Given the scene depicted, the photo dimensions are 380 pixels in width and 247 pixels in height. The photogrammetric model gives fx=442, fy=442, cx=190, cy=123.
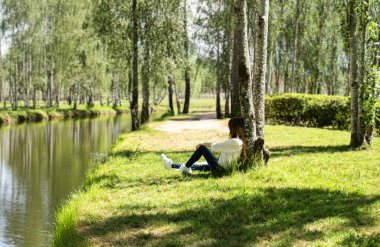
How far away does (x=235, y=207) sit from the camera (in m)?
7.41

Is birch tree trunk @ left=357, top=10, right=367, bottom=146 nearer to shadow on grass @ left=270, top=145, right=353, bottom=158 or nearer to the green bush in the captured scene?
shadow on grass @ left=270, top=145, right=353, bottom=158

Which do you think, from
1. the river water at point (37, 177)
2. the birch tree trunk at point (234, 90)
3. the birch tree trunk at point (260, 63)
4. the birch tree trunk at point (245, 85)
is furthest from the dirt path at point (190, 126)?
the birch tree trunk at point (245, 85)

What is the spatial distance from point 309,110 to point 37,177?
14.7m

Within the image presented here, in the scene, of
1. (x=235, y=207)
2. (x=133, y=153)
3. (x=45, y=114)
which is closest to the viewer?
(x=235, y=207)

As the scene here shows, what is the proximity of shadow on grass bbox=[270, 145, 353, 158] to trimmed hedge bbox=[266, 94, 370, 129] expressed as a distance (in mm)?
7285

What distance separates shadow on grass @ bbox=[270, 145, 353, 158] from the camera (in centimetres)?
1353

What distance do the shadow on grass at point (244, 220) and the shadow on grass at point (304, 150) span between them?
558 cm

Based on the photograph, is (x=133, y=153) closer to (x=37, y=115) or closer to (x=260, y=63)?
(x=260, y=63)

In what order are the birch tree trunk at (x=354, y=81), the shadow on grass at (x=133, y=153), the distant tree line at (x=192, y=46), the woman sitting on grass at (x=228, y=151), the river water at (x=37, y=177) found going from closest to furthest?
1. the woman sitting on grass at (x=228, y=151)
2. the river water at (x=37, y=177)
3. the distant tree line at (x=192, y=46)
4. the birch tree trunk at (x=354, y=81)
5. the shadow on grass at (x=133, y=153)

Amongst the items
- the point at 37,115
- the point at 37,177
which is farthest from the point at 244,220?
the point at 37,115

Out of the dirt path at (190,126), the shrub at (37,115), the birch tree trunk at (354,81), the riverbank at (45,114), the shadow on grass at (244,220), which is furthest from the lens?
the shrub at (37,115)

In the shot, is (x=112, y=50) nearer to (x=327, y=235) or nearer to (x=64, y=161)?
(x=64, y=161)

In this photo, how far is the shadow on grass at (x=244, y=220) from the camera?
612cm

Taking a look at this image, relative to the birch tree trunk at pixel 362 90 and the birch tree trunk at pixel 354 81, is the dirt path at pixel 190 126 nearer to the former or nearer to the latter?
the birch tree trunk at pixel 354 81
